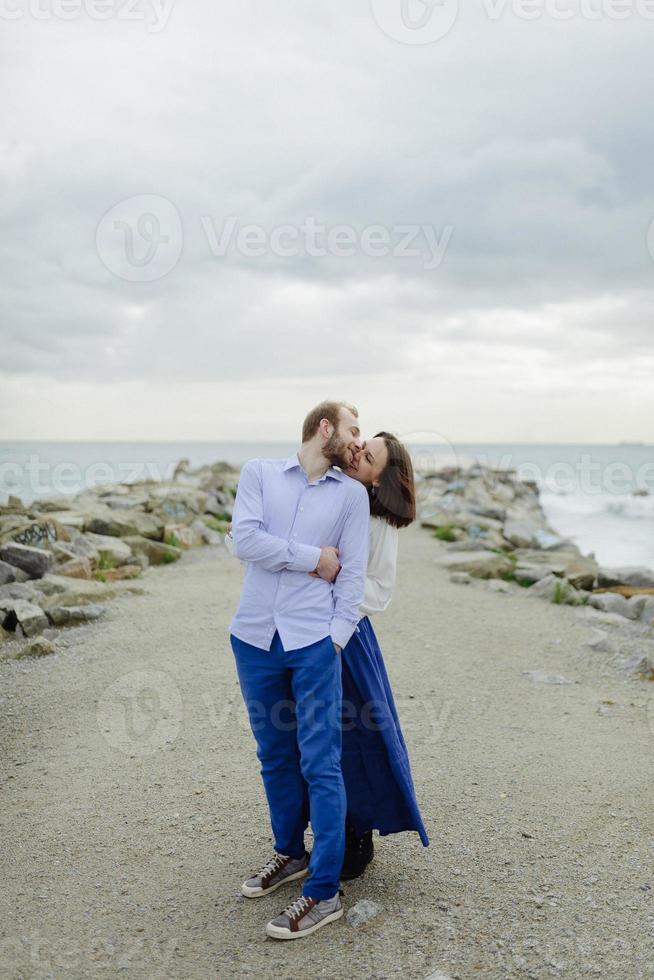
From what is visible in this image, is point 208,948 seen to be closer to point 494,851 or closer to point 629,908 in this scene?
point 494,851

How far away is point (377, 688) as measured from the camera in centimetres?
361

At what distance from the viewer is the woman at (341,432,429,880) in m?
3.54

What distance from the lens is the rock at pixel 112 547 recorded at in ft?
36.7

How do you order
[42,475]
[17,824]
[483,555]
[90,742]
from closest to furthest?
[17,824] → [90,742] → [483,555] → [42,475]

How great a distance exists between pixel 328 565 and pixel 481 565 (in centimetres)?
871

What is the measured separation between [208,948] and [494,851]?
4.76 feet

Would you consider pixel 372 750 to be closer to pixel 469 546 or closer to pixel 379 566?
pixel 379 566

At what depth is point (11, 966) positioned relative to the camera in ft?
10.7

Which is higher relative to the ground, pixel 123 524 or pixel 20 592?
pixel 123 524

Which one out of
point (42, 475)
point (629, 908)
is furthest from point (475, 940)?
point (42, 475)

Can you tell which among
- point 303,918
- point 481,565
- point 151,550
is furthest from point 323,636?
point 151,550

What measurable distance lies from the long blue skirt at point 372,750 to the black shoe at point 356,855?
0.16 m

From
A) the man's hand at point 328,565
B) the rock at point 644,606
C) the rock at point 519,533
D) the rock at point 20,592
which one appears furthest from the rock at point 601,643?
the rock at point 519,533

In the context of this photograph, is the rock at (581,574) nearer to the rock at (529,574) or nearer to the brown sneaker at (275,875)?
the rock at (529,574)
